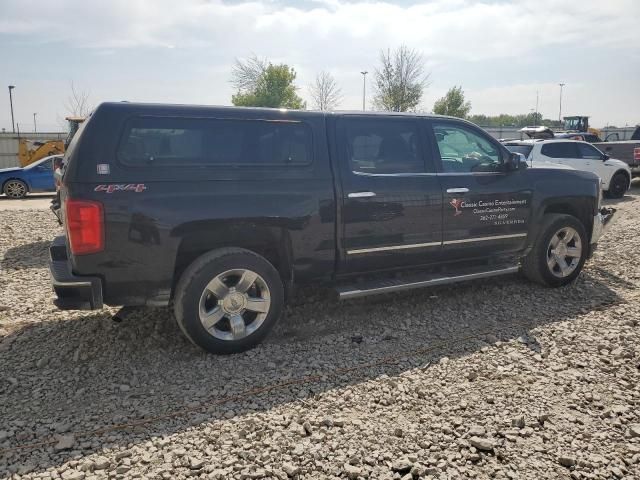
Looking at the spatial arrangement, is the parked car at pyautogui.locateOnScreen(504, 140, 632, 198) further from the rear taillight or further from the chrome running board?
the rear taillight

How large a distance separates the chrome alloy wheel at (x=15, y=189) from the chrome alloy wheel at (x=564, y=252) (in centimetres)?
1660

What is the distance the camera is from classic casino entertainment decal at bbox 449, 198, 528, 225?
191 inches

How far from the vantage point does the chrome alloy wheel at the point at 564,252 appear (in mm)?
5566

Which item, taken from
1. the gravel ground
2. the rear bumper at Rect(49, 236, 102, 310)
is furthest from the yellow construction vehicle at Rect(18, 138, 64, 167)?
the rear bumper at Rect(49, 236, 102, 310)

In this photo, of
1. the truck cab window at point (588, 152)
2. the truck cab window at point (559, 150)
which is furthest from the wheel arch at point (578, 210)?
the truck cab window at point (588, 152)

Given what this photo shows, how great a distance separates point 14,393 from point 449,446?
9.42 ft

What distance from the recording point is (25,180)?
16.5m

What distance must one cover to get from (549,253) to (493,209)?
1046 millimetres

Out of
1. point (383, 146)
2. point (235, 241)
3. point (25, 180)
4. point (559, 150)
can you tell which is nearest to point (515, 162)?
point (383, 146)

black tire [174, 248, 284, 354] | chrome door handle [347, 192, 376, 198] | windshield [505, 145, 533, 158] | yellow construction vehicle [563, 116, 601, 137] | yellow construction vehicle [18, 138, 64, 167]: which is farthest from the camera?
yellow construction vehicle [563, 116, 601, 137]

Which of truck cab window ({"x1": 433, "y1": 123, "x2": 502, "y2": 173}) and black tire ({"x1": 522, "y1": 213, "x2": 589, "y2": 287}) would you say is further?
black tire ({"x1": 522, "y1": 213, "x2": 589, "y2": 287})

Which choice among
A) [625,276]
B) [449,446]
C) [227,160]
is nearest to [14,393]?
[227,160]

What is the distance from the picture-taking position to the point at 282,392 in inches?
135

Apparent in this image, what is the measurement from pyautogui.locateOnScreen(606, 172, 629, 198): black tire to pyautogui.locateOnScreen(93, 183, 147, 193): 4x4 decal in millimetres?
13797
